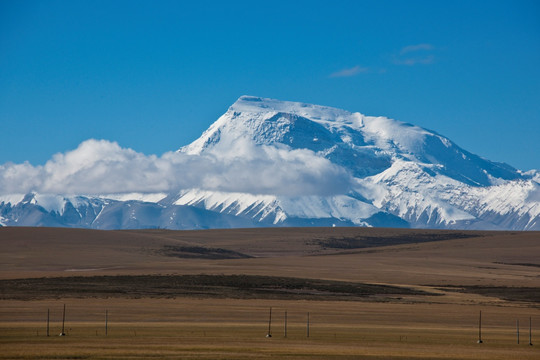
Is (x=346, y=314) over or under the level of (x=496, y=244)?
under

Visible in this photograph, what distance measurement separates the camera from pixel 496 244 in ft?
574

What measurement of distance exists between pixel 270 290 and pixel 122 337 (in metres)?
39.0

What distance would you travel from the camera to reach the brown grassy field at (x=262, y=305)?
151 ft

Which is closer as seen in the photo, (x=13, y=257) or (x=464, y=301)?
(x=464, y=301)

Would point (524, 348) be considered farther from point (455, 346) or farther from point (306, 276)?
point (306, 276)

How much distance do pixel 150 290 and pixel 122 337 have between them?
34.0 meters

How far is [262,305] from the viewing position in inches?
2899

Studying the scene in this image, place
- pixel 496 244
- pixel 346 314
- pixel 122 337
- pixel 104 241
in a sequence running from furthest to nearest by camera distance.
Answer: pixel 496 244 → pixel 104 241 → pixel 346 314 → pixel 122 337

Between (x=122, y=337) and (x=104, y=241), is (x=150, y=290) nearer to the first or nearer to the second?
(x=122, y=337)

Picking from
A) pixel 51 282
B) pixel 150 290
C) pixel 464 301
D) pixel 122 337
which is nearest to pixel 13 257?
pixel 51 282

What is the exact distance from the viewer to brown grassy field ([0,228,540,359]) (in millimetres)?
46094

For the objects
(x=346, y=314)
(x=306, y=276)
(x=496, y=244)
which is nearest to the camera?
(x=346, y=314)

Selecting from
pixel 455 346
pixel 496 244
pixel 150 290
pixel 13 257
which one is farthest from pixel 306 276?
pixel 496 244

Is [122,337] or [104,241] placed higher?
[104,241]
